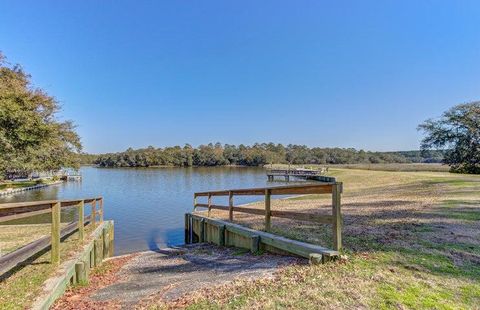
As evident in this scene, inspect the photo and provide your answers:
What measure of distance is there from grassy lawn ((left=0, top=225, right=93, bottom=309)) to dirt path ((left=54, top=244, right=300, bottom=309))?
399 millimetres

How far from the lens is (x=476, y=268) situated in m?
4.34

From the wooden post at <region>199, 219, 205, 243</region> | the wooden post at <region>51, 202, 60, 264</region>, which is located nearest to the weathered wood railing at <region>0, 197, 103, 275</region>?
the wooden post at <region>51, 202, 60, 264</region>

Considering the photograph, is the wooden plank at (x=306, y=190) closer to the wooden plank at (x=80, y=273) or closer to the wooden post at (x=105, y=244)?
the wooden plank at (x=80, y=273)

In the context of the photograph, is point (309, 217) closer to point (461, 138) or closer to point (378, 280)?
point (378, 280)

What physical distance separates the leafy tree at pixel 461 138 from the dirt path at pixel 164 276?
1305 cm

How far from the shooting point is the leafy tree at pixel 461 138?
48.1 ft

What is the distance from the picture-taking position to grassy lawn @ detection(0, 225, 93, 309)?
397cm

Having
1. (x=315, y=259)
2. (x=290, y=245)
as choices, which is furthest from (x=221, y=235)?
(x=315, y=259)

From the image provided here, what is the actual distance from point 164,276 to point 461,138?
1536 centimetres

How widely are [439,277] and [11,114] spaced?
14.7m

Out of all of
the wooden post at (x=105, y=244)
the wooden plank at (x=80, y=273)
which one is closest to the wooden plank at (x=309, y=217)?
the wooden plank at (x=80, y=273)

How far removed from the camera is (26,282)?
4.69 m

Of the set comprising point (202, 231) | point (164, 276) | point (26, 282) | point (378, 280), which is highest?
point (378, 280)

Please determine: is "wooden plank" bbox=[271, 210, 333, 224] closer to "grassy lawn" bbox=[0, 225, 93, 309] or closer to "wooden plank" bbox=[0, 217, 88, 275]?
"grassy lawn" bbox=[0, 225, 93, 309]
